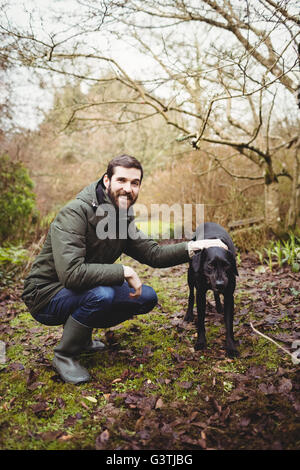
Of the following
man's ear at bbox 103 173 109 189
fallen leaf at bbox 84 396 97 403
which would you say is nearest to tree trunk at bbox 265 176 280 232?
man's ear at bbox 103 173 109 189

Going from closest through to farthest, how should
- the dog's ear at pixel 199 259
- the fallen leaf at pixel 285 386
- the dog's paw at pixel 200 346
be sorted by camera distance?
1. the fallen leaf at pixel 285 386
2. the dog's ear at pixel 199 259
3. the dog's paw at pixel 200 346

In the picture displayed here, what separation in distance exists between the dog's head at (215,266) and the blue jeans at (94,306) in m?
0.55

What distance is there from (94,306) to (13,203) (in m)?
5.18

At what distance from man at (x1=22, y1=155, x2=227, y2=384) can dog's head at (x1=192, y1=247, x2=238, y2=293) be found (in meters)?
0.10

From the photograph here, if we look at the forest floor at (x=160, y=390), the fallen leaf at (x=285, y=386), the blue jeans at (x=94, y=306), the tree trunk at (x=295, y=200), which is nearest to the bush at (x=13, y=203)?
the forest floor at (x=160, y=390)

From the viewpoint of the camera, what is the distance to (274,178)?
20.7 feet

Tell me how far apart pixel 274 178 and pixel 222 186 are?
5.40ft

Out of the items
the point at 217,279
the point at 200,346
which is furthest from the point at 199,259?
the point at 200,346

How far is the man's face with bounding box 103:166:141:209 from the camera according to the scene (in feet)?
8.45

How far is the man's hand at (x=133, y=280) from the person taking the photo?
8.23 ft

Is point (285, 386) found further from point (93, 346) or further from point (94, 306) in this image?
point (93, 346)

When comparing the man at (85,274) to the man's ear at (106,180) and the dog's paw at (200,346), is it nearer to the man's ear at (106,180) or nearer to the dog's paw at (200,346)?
the man's ear at (106,180)

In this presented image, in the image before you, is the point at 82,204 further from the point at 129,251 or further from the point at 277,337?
the point at 277,337
